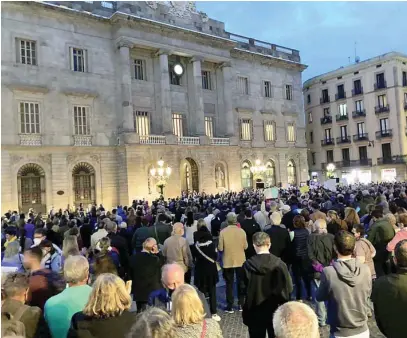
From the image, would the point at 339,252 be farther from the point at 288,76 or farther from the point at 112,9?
the point at 288,76

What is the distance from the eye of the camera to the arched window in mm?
37250

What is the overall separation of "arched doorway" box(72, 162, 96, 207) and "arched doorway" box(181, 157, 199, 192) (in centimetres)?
801

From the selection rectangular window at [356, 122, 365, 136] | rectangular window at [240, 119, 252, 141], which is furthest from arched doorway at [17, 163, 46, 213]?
rectangular window at [356, 122, 365, 136]

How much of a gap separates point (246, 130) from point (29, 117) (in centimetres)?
2028

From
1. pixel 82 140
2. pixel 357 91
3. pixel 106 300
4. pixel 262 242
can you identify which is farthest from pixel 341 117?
pixel 106 300

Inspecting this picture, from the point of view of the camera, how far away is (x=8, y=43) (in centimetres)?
2475

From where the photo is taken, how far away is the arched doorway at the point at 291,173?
41.4 metres

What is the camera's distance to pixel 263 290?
5.03 m

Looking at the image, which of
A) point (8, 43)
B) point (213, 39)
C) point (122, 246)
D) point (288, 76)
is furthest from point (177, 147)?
point (122, 246)

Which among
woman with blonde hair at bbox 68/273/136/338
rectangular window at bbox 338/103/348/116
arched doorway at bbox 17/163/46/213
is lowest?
woman with blonde hair at bbox 68/273/136/338

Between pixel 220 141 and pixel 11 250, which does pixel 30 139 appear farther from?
pixel 11 250

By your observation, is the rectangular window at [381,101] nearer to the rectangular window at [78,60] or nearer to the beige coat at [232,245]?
the rectangular window at [78,60]

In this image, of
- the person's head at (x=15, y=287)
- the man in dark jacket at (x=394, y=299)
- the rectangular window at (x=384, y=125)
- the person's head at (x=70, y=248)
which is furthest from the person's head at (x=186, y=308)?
the rectangular window at (x=384, y=125)

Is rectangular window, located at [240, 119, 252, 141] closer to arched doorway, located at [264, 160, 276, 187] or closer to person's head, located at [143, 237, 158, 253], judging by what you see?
arched doorway, located at [264, 160, 276, 187]
